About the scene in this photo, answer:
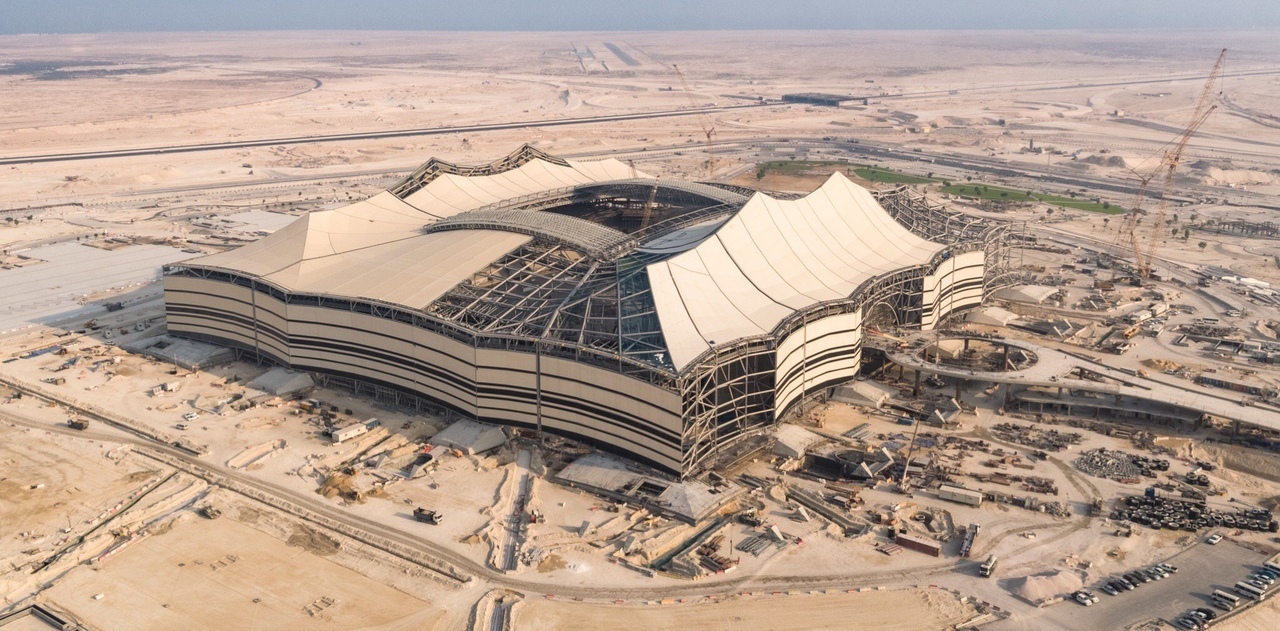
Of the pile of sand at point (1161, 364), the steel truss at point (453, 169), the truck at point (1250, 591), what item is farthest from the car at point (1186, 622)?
the steel truss at point (453, 169)

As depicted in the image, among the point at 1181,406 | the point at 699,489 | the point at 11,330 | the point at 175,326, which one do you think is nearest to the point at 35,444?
the point at 175,326

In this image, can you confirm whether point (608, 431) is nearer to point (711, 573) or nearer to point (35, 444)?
point (711, 573)

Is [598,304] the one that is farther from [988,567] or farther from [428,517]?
[988,567]

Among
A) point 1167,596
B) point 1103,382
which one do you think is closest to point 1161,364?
point 1103,382

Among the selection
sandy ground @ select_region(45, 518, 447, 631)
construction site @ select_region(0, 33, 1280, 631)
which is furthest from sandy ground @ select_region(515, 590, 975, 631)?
sandy ground @ select_region(45, 518, 447, 631)

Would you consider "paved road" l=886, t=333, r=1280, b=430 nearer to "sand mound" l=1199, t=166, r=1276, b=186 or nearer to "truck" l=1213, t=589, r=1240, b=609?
"truck" l=1213, t=589, r=1240, b=609

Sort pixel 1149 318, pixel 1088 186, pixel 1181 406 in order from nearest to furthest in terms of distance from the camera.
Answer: pixel 1181 406 → pixel 1149 318 → pixel 1088 186
